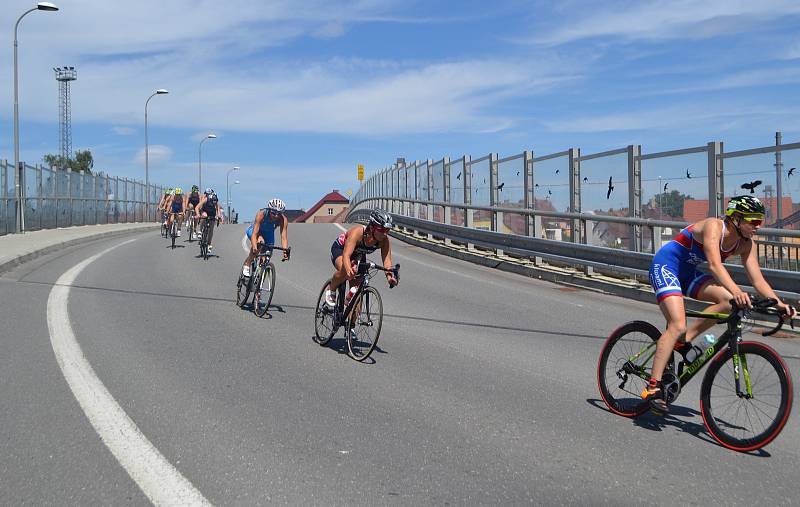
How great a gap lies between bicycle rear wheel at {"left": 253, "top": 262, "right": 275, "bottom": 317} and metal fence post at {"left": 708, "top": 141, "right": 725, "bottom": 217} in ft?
20.8

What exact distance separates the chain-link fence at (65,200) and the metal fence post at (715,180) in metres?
22.4

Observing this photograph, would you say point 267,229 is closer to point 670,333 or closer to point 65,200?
point 670,333

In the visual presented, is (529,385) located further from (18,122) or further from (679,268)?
(18,122)

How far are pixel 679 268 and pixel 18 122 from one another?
91.1 ft

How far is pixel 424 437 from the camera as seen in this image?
549 centimetres

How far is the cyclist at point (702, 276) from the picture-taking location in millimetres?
5496

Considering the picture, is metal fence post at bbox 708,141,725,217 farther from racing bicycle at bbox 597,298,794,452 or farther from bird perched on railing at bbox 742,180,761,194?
racing bicycle at bbox 597,298,794,452

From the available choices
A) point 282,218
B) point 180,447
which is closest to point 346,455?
point 180,447

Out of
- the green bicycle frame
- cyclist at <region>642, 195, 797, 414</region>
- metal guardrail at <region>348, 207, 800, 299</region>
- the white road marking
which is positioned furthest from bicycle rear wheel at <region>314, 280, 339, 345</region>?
metal guardrail at <region>348, 207, 800, 299</region>

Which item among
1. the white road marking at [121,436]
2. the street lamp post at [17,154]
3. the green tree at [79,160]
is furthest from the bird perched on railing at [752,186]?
the green tree at [79,160]

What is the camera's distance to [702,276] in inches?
242

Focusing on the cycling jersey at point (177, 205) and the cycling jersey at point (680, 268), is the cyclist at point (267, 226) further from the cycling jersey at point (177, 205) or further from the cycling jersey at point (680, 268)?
the cycling jersey at point (177, 205)

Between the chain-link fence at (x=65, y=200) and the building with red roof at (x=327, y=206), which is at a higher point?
the building with red roof at (x=327, y=206)

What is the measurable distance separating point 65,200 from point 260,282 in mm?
26975
